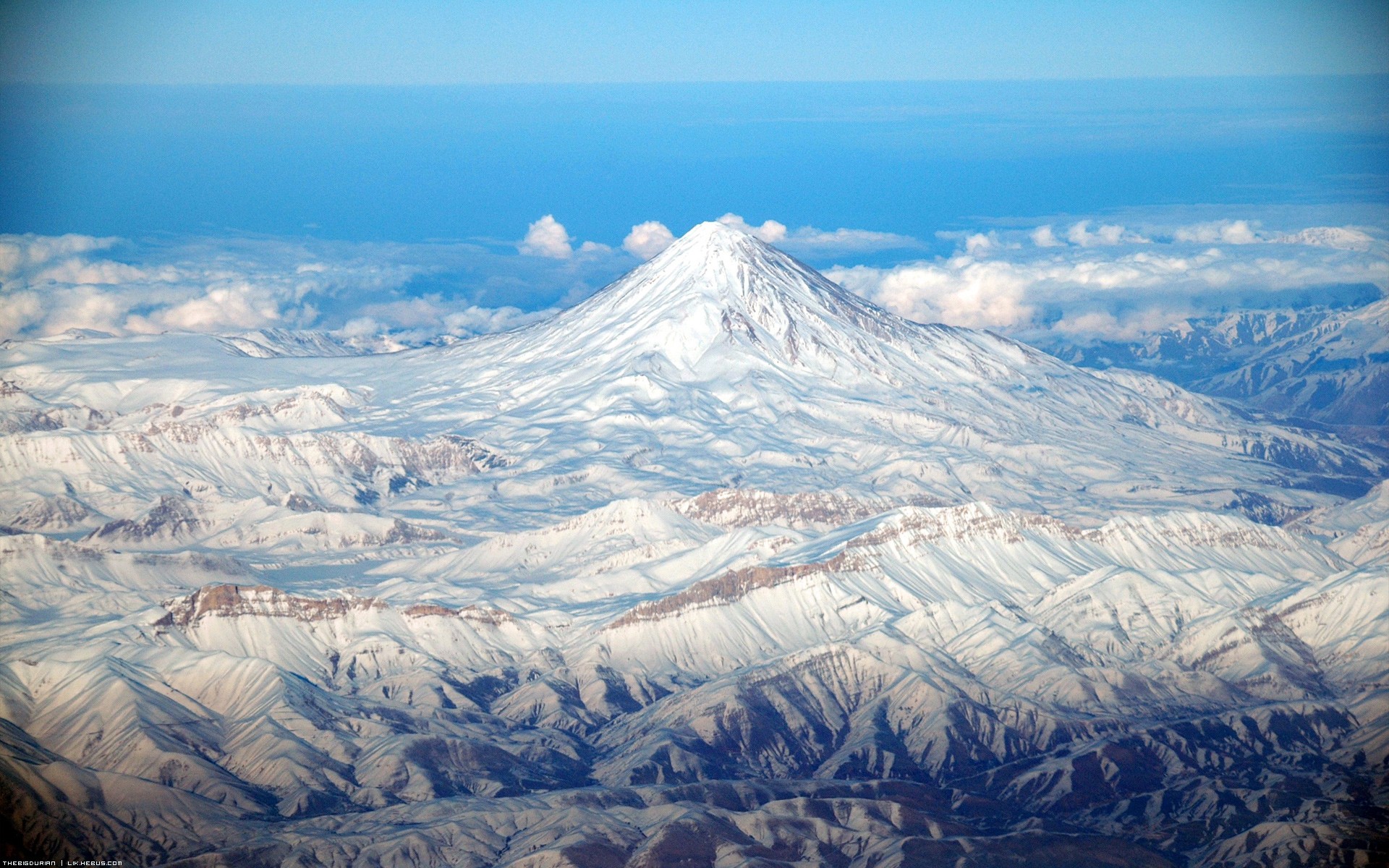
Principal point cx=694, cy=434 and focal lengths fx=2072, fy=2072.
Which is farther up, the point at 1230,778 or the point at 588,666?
the point at 588,666

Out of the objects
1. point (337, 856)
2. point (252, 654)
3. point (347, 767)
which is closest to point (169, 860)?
point (337, 856)

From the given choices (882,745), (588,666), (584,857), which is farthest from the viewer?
(588,666)

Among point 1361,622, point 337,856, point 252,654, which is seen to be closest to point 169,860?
point 337,856

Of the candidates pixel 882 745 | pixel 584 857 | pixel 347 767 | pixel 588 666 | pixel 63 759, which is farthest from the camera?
pixel 588 666

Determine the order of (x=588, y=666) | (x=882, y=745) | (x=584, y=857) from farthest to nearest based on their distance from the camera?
(x=588, y=666) < (x=882, y=745) < (x=584, y=857)

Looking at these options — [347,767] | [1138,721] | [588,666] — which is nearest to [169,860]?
[347,767]

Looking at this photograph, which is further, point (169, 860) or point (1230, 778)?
point (1230, 778)

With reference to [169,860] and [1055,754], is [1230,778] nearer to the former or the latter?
[1055,754]

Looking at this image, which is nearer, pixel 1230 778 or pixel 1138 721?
pixel 1230 778

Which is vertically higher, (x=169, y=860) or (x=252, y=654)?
(x=252, y=654)

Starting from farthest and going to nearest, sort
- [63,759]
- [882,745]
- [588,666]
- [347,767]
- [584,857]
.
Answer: [588,666] → [882,745] → [347,767] → [63,759] → [584,857]
